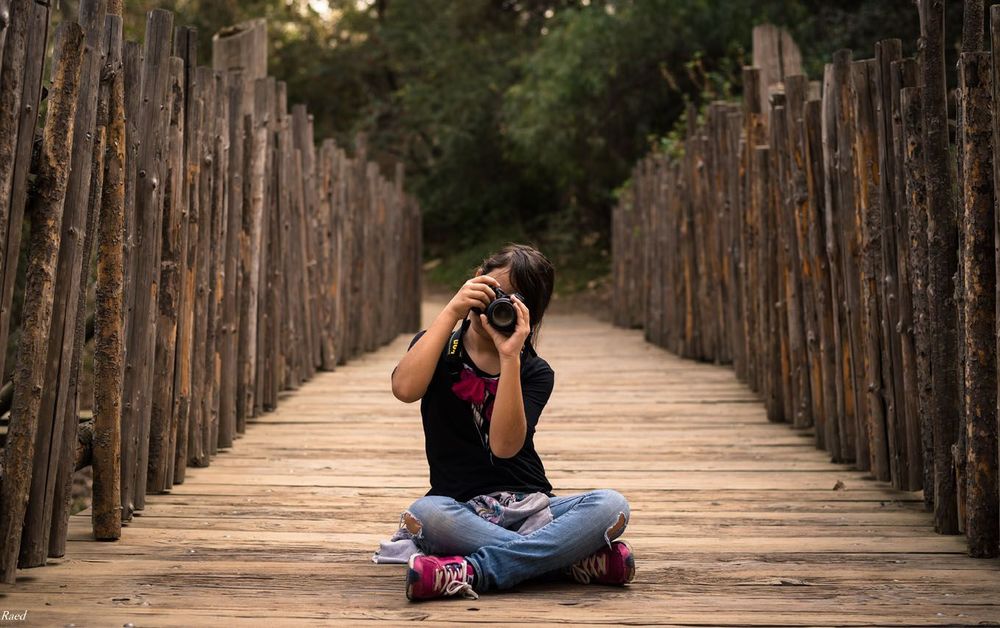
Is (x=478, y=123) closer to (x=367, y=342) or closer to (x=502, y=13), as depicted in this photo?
(x=502, y=13)

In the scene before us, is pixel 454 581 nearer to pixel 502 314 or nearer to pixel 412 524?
pixel 412 524

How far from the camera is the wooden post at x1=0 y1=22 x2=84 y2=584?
2941 millimetres

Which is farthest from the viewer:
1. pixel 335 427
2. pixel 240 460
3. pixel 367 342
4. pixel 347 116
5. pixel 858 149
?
pixel 347 116

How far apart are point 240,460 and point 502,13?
19789 mm

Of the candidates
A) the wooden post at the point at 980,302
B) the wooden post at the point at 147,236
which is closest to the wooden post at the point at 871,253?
the wooden post at the point at 980,302

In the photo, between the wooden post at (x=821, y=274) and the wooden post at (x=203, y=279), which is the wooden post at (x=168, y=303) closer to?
the wooden post at (x=203, y=279)

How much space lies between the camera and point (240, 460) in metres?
4.94

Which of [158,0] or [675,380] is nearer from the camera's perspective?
[675,380]

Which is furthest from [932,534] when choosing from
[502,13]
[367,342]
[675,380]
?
[502,13]

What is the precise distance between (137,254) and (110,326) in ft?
1.14

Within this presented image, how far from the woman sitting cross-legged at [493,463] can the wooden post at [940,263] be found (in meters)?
1.16

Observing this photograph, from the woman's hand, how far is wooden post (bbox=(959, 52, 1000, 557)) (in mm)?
1309

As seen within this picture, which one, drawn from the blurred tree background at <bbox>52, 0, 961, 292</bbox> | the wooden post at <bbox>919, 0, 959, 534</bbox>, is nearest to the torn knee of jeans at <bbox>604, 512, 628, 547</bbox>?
the wooden post at <bbox>919, 0, 959, 534</bbox>

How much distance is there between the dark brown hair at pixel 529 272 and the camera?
10.4 ft
